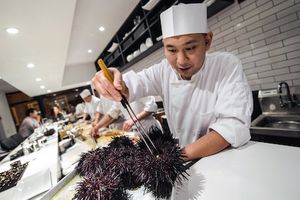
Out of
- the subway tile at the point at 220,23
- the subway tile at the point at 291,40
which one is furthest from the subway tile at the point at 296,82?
the subway tile at the point at 220,23

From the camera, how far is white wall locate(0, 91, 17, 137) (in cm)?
1144

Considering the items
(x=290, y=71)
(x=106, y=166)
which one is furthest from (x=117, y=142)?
(x=290, y=71)

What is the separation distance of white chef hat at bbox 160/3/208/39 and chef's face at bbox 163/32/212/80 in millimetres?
40

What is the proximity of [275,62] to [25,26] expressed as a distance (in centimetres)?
355

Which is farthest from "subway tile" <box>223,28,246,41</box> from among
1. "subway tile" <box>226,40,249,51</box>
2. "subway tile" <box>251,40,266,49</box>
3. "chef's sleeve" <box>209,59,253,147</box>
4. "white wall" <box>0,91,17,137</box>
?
"white wall" <box>0,91,17,137</box>

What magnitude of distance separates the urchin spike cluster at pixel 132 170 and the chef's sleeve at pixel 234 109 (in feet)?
1.18

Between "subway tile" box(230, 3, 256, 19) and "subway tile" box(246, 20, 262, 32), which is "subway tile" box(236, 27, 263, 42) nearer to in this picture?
"subway tile" box(246, 20, 262, 32)

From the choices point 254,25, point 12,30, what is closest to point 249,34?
point 254,25

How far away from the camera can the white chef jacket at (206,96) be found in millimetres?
1012

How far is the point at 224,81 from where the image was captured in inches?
46.5

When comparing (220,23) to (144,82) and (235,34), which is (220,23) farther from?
(144,82)

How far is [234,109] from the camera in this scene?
3.39 ft

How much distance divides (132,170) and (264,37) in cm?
226

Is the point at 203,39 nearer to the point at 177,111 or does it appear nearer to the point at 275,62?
the point at 177,111
